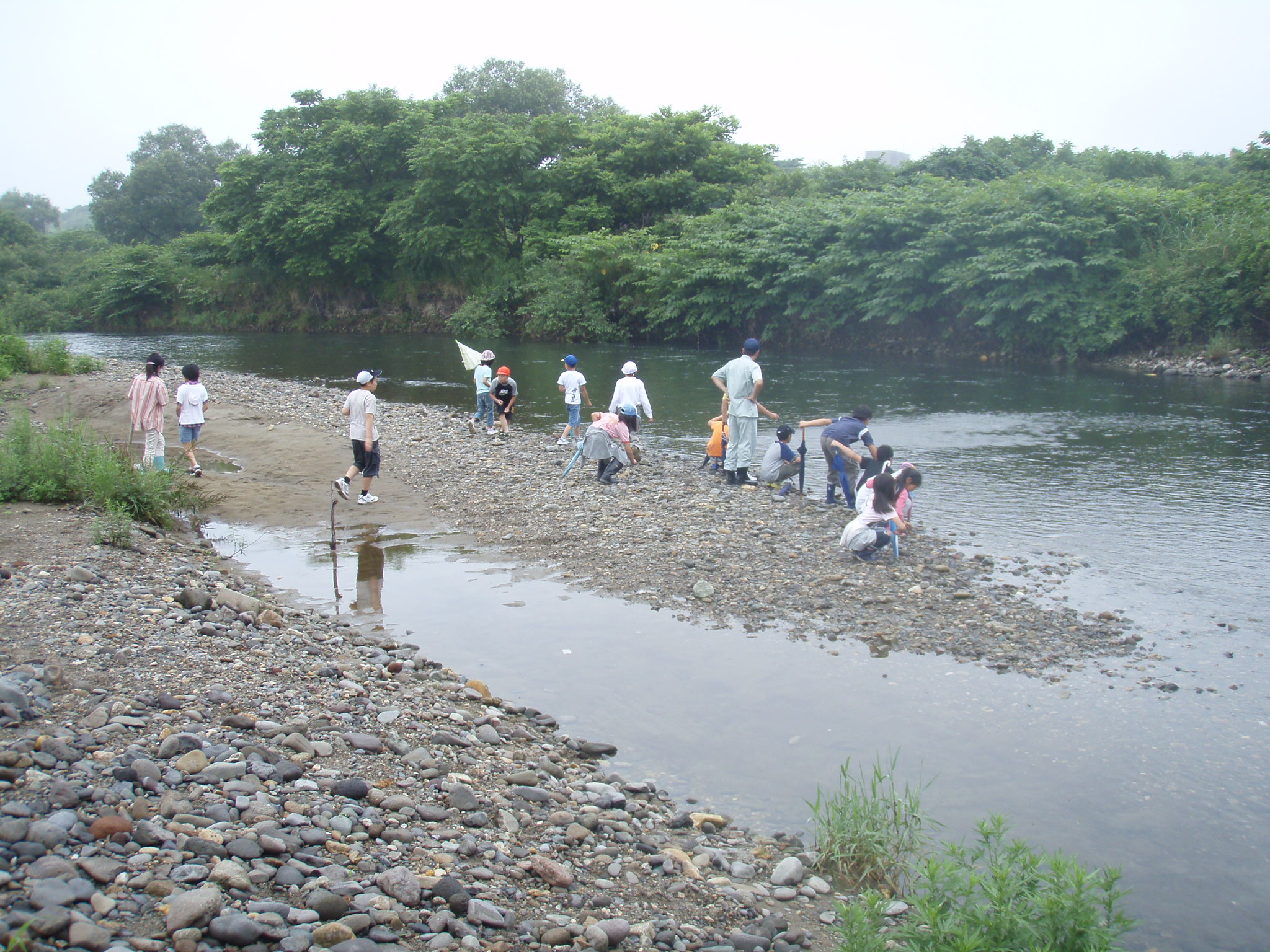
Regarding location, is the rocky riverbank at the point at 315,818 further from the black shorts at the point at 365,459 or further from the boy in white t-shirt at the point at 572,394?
the boy in white t-shirt at the point at 572,394

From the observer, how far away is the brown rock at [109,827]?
444 centimetres

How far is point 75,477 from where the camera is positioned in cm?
1101

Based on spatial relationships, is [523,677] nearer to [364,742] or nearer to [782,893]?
[364,742]

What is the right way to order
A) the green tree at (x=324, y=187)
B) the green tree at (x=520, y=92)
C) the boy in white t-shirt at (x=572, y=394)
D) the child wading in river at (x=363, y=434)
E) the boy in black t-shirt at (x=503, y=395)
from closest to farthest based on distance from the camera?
the child wading in river at (x=363, y=434) → the boy in white t-shirt at (x=572, y=394) → the boy in black t-shirt at (x=503, y=395) → the green tree at (x=324, y=187) → the green tree at (x=520, y=92)

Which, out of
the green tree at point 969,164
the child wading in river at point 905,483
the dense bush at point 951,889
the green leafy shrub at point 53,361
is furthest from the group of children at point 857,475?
the green tree at point 969,164

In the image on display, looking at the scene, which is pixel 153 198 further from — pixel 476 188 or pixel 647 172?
pixel 647 172

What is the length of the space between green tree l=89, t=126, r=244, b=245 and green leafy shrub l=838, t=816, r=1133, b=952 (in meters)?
90.6

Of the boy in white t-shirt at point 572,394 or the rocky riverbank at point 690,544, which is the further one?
the boy in white t-shirt at point 572,394

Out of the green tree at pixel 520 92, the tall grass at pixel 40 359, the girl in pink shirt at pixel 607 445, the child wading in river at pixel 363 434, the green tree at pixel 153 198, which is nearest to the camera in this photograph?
the child wading in river at pixel 363 434

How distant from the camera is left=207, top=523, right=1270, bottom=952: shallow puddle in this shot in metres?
5.73

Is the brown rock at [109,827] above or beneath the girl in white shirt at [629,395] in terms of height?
beneath

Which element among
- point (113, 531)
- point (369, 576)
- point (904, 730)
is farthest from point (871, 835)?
point (113, 531)

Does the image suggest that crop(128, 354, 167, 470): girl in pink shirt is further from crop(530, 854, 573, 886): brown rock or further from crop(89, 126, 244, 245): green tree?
crop(89, 126, 244, 245): green tree

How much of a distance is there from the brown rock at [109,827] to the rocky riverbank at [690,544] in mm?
5898
